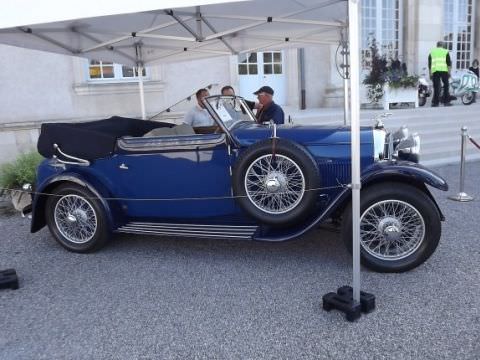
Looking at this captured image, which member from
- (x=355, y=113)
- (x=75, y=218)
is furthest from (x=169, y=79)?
(x=355, y=113)

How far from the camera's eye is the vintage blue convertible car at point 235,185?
387 cm

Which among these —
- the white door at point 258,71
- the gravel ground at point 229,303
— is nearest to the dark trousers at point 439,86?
the white door at point 258,71

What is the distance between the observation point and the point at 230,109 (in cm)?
479

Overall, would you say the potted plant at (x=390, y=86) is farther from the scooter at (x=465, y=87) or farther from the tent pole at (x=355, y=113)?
the tent pole at (x=355, y=113)

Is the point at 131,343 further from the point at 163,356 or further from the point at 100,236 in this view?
the point at 100,236

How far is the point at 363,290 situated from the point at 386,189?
851 millimetres

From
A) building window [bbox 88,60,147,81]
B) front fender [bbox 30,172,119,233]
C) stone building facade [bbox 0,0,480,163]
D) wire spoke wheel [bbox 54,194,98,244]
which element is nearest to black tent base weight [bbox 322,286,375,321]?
front fender [bbox 30,172,119,233]

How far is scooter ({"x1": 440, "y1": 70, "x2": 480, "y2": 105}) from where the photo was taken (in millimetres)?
13477

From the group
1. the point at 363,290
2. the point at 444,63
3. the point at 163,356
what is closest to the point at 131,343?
the point at 163,356

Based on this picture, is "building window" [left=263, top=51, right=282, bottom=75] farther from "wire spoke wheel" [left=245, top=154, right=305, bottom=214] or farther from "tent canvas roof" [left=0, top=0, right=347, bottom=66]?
"wire spoke wheel" [left=245, top=154, right=305, bottom=214]

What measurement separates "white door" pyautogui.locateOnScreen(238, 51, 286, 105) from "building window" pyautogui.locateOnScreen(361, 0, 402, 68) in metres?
3.42

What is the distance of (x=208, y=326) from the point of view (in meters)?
3.22

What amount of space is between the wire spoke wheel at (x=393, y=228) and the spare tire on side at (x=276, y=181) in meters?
0.51

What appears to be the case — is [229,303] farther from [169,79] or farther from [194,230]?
[169,79]
